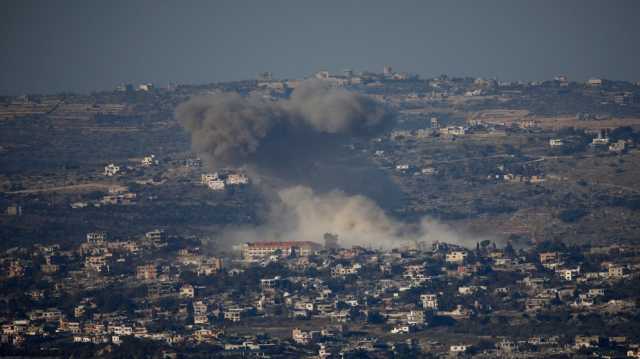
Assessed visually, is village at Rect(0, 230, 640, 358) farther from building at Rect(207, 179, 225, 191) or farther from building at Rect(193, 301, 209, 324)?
building at Rect(207, 179, 225, 191)

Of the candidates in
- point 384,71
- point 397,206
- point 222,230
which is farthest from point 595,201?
point 384,71

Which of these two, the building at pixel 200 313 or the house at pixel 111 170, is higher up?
the house at pixel 111 170

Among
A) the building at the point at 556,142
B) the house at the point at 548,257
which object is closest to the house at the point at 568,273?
the house at the point at 548,257

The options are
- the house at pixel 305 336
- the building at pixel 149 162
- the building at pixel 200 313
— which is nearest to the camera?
the house at pixel 305 336

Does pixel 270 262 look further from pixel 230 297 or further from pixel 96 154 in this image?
pixel 96 154

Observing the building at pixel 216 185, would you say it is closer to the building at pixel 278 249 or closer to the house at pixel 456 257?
the building at pixel 278 249

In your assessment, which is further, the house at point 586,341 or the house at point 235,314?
the house at point 235,314

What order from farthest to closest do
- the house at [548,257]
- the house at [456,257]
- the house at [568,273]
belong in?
the house at [456,257]
the house at [548,257]
the house at [568,273]

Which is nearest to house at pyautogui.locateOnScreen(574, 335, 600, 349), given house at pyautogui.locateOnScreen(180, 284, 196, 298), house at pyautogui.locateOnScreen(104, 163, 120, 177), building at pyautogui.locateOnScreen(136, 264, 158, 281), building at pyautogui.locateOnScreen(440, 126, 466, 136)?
house at pyautogui.locateOnScreen(180, 284, 196, 298)

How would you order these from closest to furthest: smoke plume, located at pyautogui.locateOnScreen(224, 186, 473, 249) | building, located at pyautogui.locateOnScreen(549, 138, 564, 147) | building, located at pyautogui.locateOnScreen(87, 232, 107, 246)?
1. building, located at pyautogui.locateOnScreen(87, 232, 107, 246)
2. smoke plume, located at pyautogui.locateOnScreen(224, 186, 473, 249)
3. building, located at pyautogui.locateOnScreen(549, 138, 564, 147)
